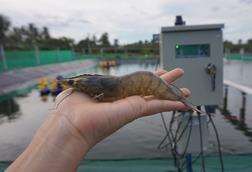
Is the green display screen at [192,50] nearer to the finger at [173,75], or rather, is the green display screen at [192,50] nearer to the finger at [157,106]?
the finger at [173,75]

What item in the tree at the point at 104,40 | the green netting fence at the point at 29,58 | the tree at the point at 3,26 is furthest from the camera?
the tree at the point at 104,40

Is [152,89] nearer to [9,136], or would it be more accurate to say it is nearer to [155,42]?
[155,42]

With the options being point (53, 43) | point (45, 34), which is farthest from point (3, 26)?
point (45, 34)

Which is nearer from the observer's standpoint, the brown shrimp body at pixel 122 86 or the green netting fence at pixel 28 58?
the brown shrimp body at pixel 122 86

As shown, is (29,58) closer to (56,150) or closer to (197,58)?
(197,58)

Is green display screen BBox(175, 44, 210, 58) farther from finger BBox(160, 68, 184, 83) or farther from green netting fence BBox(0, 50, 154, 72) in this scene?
green netting fence BBox(0, 50, 154, 72)

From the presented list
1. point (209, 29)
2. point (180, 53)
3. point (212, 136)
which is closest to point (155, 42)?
point (180, 53)

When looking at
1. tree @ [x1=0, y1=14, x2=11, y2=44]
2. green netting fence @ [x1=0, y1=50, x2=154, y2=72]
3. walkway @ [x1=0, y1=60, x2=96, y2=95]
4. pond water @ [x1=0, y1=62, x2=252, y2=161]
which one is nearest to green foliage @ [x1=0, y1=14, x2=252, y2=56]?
tree @ [x1=0, y1=14, x2=11, y2=44]

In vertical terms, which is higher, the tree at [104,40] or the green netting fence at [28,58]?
the tree at [104,40]

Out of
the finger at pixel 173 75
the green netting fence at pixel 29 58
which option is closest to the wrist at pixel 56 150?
the finger at pixel 173 75
